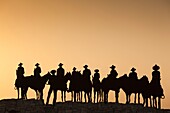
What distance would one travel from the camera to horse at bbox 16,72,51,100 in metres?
40.2

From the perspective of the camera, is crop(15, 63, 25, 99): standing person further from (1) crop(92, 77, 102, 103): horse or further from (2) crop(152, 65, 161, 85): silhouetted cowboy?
(2) crop(152, 65, 161, 85): silhouetted cowboy

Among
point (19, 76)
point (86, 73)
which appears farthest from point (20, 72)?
point (86, 73)

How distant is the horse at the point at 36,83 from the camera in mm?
40178

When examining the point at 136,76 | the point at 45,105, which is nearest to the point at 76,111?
the point at 45,105

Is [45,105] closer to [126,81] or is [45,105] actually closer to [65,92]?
[65,92]

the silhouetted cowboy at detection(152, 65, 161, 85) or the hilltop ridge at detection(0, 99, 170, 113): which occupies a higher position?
the silhouetted cowboy at detection(152, 65, 161, 85)

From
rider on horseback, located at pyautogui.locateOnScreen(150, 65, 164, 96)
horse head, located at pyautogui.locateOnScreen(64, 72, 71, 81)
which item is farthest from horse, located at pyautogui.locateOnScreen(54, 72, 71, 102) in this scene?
rider on horseback, located at pyautogui.locateOnScreen(150, 65, 164, 96)

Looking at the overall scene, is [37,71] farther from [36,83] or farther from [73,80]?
[73,80]

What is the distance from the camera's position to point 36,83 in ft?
132

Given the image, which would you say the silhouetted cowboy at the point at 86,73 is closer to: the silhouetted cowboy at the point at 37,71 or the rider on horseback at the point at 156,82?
the silhouetted cowboy at the point at 37,71

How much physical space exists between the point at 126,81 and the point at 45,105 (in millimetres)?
6472

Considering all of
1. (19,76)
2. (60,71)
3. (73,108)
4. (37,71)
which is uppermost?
(37,71)

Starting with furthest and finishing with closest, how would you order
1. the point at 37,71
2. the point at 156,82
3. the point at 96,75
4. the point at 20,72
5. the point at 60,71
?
the point at 20,72 < the point at 37,71 < the point at 96,75 < the point at 60,71 < the point at 156,82

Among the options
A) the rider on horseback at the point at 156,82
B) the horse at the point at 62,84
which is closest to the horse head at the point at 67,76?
the horse at the point at 62,84
